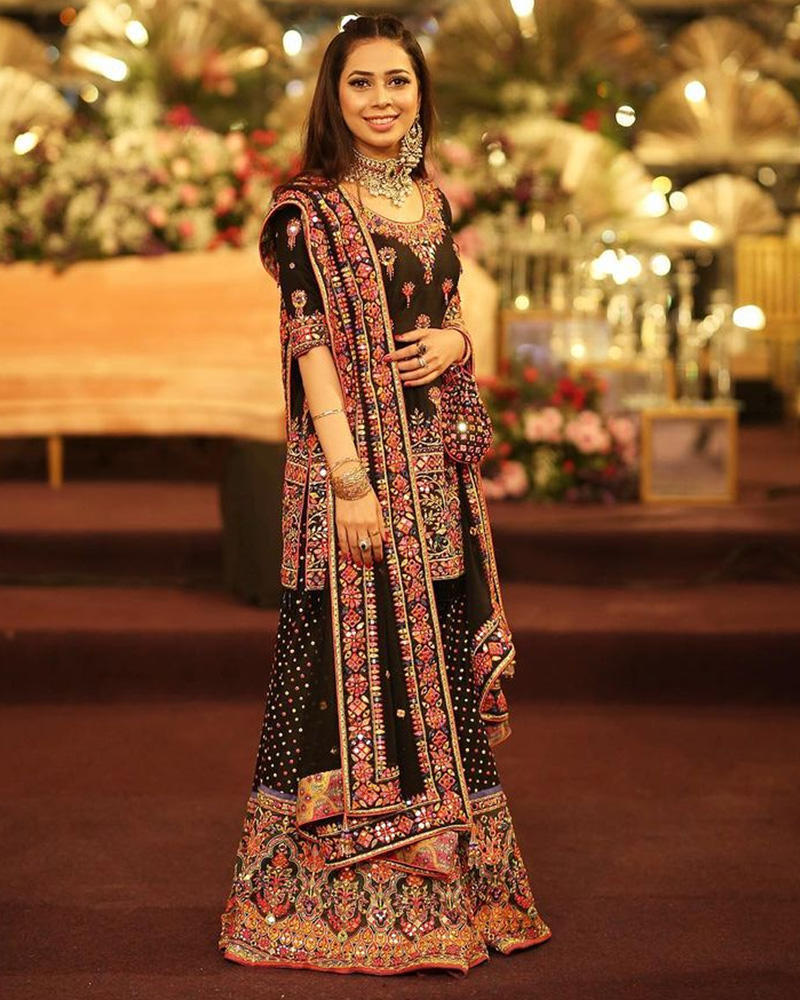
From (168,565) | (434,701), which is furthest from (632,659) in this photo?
(434,701)

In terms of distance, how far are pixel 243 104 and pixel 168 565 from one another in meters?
3.45

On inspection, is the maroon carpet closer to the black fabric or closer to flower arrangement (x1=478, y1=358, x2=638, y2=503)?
flower arrangement (x1=478, y1=358, x2=638, y2=503)

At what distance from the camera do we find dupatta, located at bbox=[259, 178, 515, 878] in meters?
2.45

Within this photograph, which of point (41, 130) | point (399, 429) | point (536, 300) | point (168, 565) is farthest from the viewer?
point (536, 300)

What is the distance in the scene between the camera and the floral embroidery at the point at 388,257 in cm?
246

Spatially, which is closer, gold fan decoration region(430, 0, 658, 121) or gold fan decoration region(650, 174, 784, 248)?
gold fan decoration region(430, 0, 658, 121)

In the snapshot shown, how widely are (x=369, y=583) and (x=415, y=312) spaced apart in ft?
1.32

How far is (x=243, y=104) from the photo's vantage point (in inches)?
306

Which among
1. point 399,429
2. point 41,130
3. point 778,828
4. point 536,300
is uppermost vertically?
point 41,130

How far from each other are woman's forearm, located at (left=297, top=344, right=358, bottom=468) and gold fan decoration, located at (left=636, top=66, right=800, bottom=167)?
10912 millimetres

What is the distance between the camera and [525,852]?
311 cm

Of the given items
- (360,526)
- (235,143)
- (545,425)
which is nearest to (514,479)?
(545,425)

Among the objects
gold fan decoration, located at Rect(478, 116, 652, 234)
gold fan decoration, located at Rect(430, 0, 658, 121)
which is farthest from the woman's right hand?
gold fan decoration, located at Rect(430, 0, 658, 121)

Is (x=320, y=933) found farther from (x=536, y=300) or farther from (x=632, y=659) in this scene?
(x=536, y=300)
